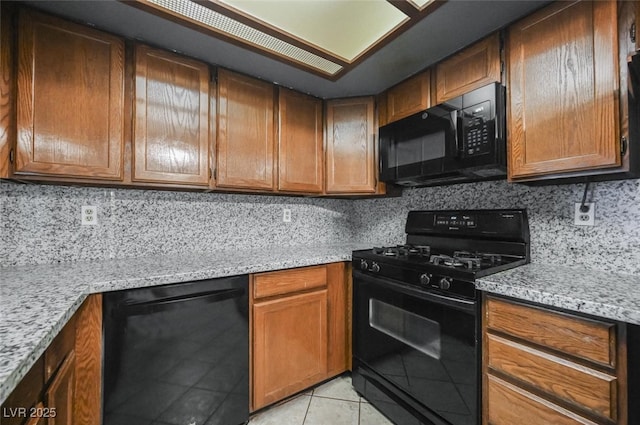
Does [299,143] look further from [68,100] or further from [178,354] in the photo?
[178,354]

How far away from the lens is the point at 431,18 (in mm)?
1271

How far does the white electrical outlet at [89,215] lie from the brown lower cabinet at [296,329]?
0.99 m

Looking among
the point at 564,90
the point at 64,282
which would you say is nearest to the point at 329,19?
the point at 564,90

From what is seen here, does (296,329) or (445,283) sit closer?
(445,283)

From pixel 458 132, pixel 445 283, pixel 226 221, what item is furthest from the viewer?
pixel 226 221

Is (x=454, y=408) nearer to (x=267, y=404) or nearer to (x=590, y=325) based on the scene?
(x=590, y=325)

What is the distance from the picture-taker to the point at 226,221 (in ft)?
6.45

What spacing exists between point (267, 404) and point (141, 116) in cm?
175

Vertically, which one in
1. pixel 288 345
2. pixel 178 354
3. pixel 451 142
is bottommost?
pixel 288 345

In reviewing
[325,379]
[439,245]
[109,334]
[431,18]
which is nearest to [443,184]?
[439,245]

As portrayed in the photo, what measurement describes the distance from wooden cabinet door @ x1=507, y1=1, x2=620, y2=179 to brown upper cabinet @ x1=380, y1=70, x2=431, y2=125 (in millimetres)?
465

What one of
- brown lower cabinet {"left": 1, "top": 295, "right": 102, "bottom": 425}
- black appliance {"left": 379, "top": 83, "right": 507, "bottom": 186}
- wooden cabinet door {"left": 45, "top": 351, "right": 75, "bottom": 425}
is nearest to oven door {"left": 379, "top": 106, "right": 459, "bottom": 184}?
black appliance {"left": 379, "top": 83, "right": 507, "bottom": 186}

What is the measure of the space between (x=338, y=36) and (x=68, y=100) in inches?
54.9

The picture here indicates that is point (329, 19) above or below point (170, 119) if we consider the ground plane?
above
